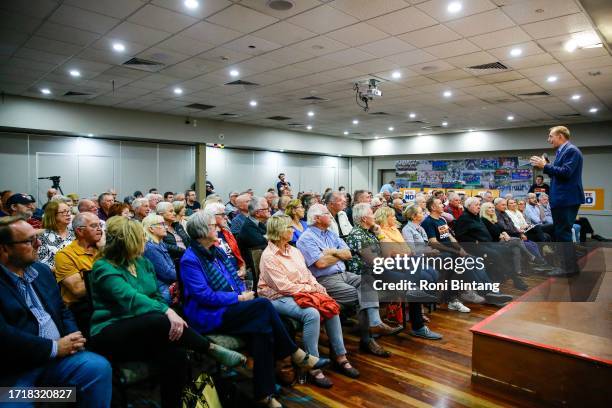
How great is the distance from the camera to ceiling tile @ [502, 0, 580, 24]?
12.6ft

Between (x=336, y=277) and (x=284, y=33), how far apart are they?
3126mm

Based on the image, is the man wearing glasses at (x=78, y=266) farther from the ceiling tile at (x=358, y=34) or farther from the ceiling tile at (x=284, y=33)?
the ceiling tile at (x=358, y=34)

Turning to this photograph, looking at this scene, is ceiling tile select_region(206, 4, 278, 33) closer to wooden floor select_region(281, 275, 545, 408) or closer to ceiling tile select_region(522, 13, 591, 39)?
ceiling tile select_region(522, 13, 591, 39)

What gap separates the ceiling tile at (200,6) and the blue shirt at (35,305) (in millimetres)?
3114

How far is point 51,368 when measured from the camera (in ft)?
5.96

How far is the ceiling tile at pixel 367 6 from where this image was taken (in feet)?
12.8

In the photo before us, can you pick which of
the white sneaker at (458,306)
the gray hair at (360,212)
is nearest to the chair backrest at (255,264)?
the gray hair at (360,212)

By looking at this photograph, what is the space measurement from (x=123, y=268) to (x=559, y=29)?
516 centimetres

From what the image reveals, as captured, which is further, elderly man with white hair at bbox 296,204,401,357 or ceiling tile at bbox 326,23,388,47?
ceiling tile at bbox 326,23,388,47

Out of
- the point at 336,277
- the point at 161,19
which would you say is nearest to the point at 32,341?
the point at 336,277

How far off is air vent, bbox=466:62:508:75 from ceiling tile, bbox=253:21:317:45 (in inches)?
114

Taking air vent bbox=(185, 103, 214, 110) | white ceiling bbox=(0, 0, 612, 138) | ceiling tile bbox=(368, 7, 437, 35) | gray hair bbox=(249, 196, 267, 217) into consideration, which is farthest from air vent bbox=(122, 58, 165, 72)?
ceiling tile bbox=(368, 7, 437, 35)

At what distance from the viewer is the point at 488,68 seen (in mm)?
6133

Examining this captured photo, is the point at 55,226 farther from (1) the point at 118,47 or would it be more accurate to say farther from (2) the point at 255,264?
(1) the point at 118,47
